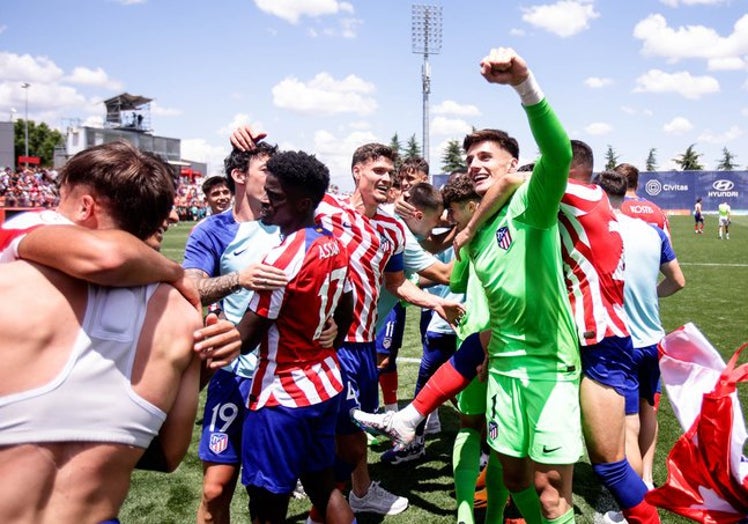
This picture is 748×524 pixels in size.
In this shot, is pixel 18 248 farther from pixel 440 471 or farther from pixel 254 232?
pixel 440 471

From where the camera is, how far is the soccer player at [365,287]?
12.2 ft

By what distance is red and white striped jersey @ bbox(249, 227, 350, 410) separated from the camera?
261cm

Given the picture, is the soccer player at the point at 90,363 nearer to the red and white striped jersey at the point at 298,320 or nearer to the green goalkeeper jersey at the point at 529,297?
the red and white striped jersey at the point at 298,320

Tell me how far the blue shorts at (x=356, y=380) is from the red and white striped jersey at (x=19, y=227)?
2.32 metres

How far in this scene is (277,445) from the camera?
2.63m

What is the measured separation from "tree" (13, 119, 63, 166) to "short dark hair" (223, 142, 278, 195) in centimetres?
8010

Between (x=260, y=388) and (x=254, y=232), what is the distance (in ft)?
3.25

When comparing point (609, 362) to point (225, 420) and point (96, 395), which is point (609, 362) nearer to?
point (225, 420)

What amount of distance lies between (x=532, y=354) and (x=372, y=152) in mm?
1945

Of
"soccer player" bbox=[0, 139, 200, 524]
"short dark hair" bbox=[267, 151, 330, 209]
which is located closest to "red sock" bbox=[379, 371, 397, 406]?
"short dark hair" bbox=[267, 151, 330, 209]

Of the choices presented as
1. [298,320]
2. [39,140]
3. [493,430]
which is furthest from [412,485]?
[39,140]

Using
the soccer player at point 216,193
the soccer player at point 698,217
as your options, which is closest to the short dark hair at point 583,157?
the soccer player at point 216,193

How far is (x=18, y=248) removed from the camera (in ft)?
4.84

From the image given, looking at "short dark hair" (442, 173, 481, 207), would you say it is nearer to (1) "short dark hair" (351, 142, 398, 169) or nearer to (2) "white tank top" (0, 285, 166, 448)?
(1) "short dark hair" (351, 142, 398, 169)
